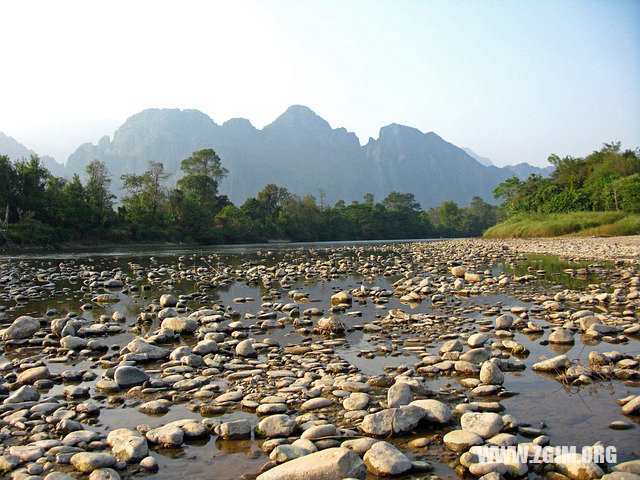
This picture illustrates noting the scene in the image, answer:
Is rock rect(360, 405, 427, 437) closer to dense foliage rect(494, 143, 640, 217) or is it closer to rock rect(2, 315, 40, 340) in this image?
rock rect(2, 315, 40, 340)

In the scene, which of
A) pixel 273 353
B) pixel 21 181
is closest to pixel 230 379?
pixel 273 353

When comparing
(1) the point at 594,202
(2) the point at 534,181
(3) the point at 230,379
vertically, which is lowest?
(3) the point at 230,379

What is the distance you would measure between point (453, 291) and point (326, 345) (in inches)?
228

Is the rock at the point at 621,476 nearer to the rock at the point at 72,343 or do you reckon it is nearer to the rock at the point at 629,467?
the rock at the point at 629,467

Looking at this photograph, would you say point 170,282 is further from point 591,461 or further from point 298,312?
point 591,461

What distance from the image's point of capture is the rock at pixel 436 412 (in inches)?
137

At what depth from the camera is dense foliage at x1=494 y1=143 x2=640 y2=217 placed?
155ft

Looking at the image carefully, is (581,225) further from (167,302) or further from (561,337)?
(167,302)

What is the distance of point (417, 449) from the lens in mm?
3141

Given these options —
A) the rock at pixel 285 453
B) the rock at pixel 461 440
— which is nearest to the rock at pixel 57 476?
the rock at pixel 285 453

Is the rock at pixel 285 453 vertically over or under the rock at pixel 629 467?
under

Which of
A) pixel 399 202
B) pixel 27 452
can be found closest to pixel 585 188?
pixel 27 452

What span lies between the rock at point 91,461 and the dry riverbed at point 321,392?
10 millimetres

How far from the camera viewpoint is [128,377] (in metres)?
4.64
